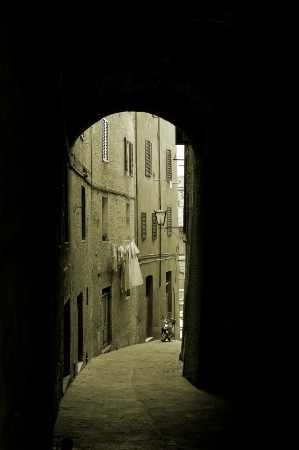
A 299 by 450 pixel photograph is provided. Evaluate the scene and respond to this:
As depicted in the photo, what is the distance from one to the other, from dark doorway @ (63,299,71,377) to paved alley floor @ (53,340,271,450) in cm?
41

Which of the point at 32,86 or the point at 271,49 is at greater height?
the point at 271,49

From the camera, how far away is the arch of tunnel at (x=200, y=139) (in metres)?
6.09

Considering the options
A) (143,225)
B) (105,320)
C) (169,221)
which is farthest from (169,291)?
(105,320)

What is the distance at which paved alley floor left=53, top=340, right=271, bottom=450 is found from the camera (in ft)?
22.1

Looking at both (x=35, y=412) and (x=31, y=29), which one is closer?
(x=31, y=29)

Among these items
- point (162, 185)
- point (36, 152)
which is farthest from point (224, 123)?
point (162, 185)

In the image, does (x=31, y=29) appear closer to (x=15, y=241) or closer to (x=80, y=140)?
(x=15, y=241)

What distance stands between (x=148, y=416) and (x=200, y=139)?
5.85 metres

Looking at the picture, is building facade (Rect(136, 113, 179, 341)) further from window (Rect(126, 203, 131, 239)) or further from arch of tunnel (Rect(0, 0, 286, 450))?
arch of tunnel (Rect(0, 0, 286, 450))

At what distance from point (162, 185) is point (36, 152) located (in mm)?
23287

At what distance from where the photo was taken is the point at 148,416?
→ 8.12m

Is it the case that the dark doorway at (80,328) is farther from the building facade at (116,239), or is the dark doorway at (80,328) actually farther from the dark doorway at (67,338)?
the dark doorway at (67,338)

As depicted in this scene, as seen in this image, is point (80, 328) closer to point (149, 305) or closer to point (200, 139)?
point (200, 139)

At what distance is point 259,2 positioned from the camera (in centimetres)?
674
